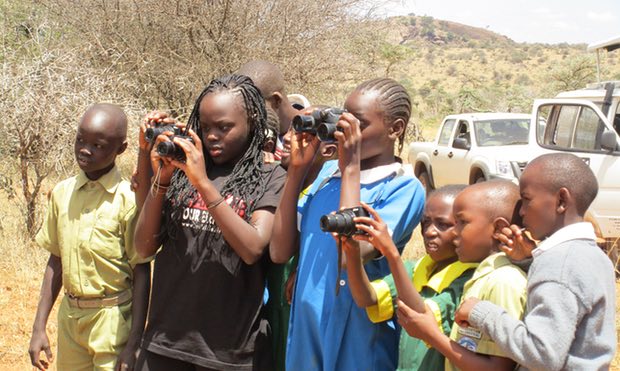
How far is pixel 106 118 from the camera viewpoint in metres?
2.72

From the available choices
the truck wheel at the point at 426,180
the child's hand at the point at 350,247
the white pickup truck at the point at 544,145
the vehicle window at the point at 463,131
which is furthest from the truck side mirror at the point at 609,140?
the child's hand at the point at 350,247

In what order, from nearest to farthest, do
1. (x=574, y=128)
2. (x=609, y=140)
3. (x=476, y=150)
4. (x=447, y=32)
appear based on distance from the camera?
(x=609, y=140) < (x=574, y=128) < (x=476, y=150) < (x=447, y=32)

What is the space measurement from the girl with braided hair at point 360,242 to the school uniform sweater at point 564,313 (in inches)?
17.4

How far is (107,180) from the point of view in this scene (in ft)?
9.09

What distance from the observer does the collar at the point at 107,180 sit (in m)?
2.76

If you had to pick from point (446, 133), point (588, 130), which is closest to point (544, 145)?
point (588, 130)

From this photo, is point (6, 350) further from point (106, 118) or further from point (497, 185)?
point (497, 185)

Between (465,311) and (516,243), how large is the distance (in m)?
0.27

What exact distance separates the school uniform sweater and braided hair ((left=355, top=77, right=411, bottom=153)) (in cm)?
67

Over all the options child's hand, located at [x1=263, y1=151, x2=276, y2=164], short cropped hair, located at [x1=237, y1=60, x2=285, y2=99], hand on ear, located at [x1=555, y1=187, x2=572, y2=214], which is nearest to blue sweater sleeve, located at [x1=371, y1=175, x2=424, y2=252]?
hand on ear, located at [x1=555, y1=187, x2=572, y2=214]

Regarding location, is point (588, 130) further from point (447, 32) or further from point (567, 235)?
point (447, 32)

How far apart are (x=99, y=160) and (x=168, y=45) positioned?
893cm

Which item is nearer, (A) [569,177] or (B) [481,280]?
(A) [569,177]

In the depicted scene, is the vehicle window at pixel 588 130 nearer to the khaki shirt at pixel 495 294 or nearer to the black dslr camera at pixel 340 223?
the khaki shirt at pixel 495 294
